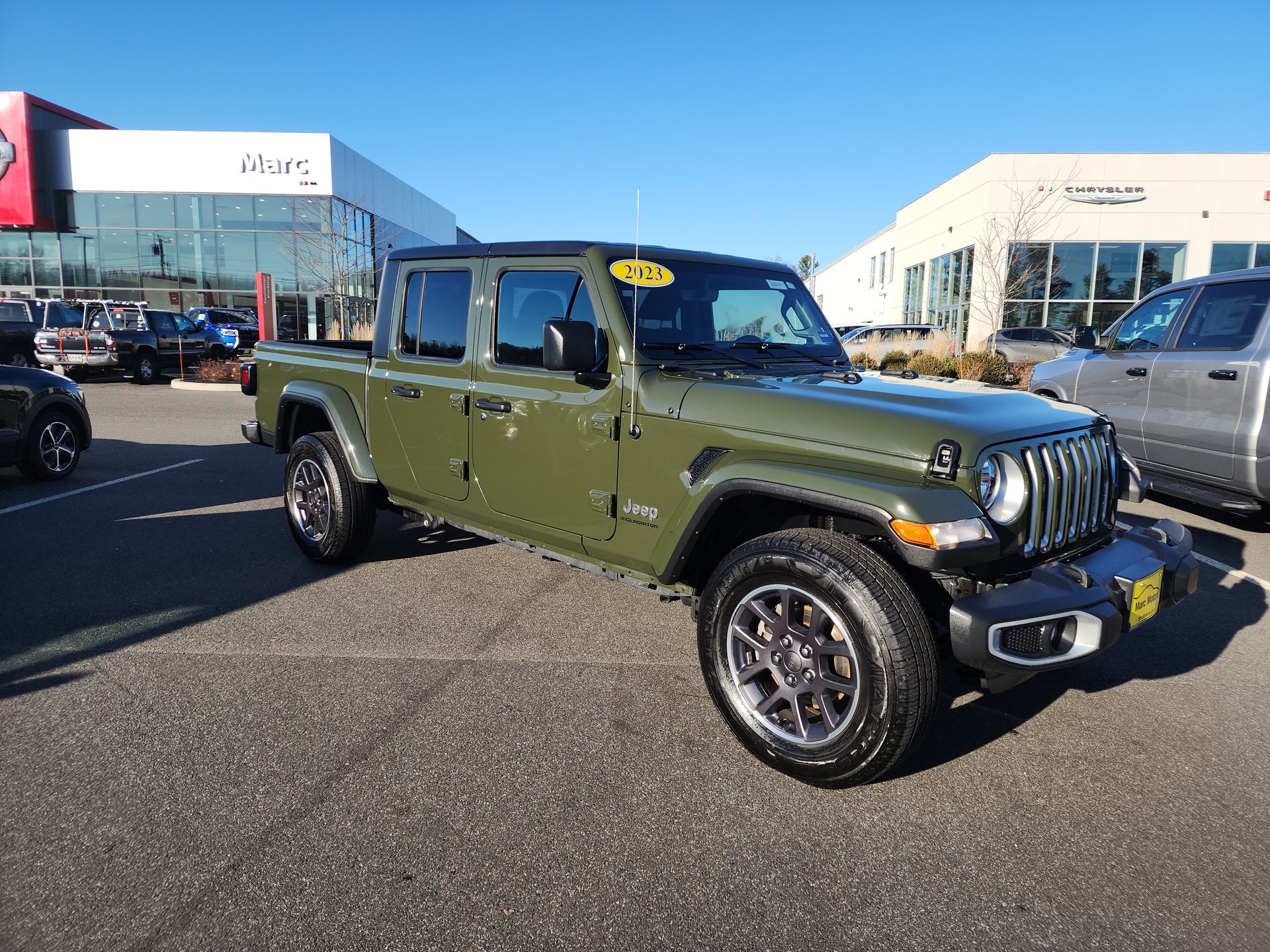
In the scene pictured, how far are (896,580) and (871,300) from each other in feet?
162

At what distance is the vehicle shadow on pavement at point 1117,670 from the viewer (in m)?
3.36

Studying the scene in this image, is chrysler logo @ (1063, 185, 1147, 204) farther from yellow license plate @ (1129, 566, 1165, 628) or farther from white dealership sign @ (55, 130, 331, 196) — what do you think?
yellow license plate @ (1129, 566, 1165, 628)

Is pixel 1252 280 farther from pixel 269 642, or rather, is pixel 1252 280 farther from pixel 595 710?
pixel 269 642

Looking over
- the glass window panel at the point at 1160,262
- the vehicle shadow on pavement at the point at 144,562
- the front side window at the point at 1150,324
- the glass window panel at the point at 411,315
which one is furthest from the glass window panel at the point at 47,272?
the glass window panel at the point at 1160,262

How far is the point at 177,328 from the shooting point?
20625mm

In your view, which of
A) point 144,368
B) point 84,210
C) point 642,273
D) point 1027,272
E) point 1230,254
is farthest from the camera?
point 84,210

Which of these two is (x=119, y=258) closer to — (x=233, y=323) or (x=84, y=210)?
(x=84, y=210)

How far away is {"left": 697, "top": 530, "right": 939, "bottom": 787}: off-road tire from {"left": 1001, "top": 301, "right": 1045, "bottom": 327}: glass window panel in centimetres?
3005

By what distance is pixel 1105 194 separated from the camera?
1161 inches

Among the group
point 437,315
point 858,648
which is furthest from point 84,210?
point 858,648

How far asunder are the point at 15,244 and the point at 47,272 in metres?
1.70

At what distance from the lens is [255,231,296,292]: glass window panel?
33062mm

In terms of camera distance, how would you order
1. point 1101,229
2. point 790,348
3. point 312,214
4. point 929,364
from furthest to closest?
point 312,214
point 1101,229
point 929,364
point 790,348

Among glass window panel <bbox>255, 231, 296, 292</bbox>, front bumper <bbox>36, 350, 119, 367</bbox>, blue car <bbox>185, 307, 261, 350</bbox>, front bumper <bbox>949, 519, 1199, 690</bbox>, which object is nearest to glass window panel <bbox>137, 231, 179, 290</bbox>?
glass window panel <bbox>255, 231, 296, 292</bbox>
